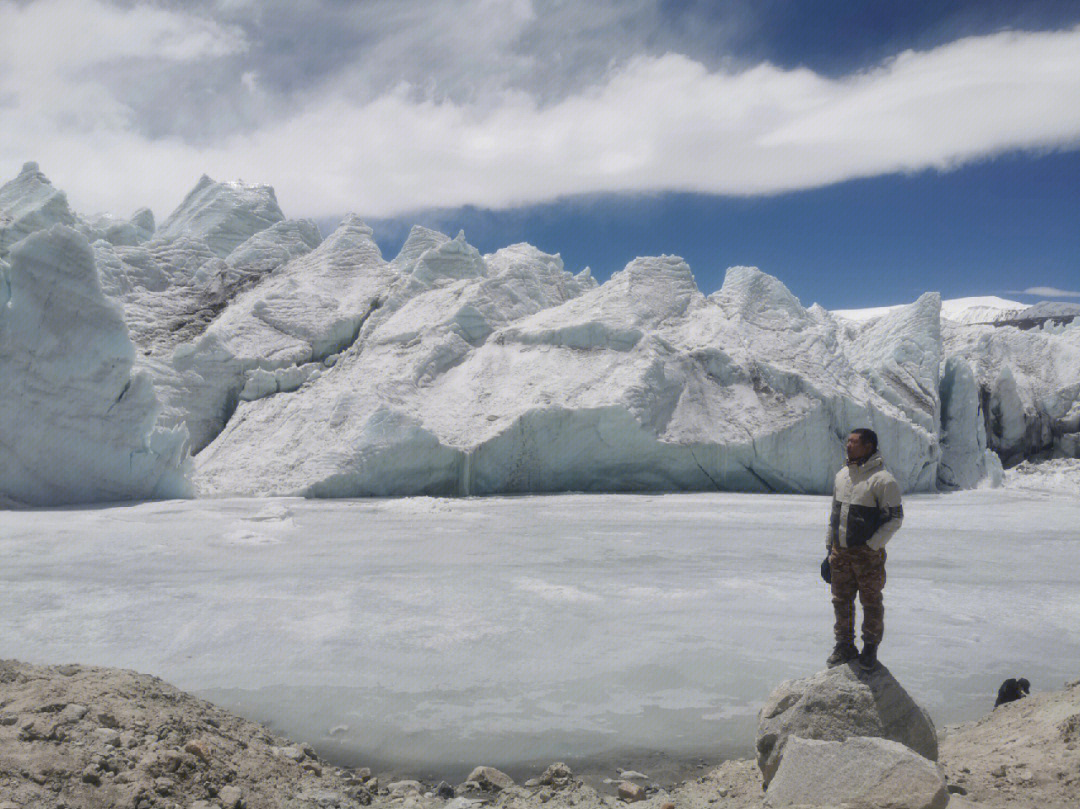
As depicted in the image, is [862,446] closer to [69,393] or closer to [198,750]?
[198,750]

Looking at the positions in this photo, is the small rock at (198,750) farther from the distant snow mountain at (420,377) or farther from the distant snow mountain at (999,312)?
the distant snow mountain at (999,312)

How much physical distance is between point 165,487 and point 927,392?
50.8 ft

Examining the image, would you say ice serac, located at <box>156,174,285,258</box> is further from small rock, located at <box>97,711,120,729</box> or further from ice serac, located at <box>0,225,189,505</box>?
small rock, located at <box>97,711,120,729</box>

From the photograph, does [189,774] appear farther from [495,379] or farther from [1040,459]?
[1040,459]

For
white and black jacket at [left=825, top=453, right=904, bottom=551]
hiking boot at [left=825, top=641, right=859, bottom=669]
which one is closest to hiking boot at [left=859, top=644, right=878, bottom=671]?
hiking boot at [left=825, top=641, right=859, bottom=669]

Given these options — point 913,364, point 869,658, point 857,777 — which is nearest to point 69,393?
point 869,658

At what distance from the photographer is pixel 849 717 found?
10.2 feet

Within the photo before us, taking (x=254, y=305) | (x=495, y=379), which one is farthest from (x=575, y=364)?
(x=254, y=305)

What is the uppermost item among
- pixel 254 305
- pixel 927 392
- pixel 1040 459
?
pixel 254 305

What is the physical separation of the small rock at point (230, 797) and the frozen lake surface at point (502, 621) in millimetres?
721

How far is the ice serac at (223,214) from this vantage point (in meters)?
22.0

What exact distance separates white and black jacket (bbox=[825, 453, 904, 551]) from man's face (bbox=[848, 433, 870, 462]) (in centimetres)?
3

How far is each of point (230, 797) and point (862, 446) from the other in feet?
9.50

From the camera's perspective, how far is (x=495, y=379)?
46.1ft
